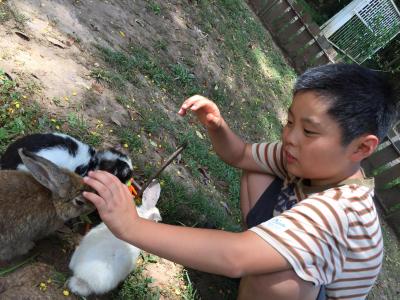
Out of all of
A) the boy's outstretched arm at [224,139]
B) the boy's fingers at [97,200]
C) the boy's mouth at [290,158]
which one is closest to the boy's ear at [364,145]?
the boy's mouth at [290,158]

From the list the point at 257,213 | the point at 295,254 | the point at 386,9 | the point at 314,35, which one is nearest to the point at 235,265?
the point at 295,254

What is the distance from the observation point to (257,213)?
295 centimetres

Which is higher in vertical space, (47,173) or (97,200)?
(47,173)

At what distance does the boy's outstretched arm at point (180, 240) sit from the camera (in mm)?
1975

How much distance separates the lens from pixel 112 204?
1969 mm

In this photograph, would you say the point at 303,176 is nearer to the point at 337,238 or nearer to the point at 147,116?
the point at 337,238

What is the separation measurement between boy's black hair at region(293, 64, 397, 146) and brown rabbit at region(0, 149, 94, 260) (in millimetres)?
1352

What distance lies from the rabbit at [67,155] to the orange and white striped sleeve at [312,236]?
1218 mm

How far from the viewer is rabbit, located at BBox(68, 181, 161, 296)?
2.33 metres

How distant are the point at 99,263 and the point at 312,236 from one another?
111 cm

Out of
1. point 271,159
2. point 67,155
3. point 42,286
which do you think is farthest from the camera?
point 271,159

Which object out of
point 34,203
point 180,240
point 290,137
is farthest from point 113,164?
point 290,137

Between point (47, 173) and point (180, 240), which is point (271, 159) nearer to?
point (180, 240)

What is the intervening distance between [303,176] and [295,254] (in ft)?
1.90
